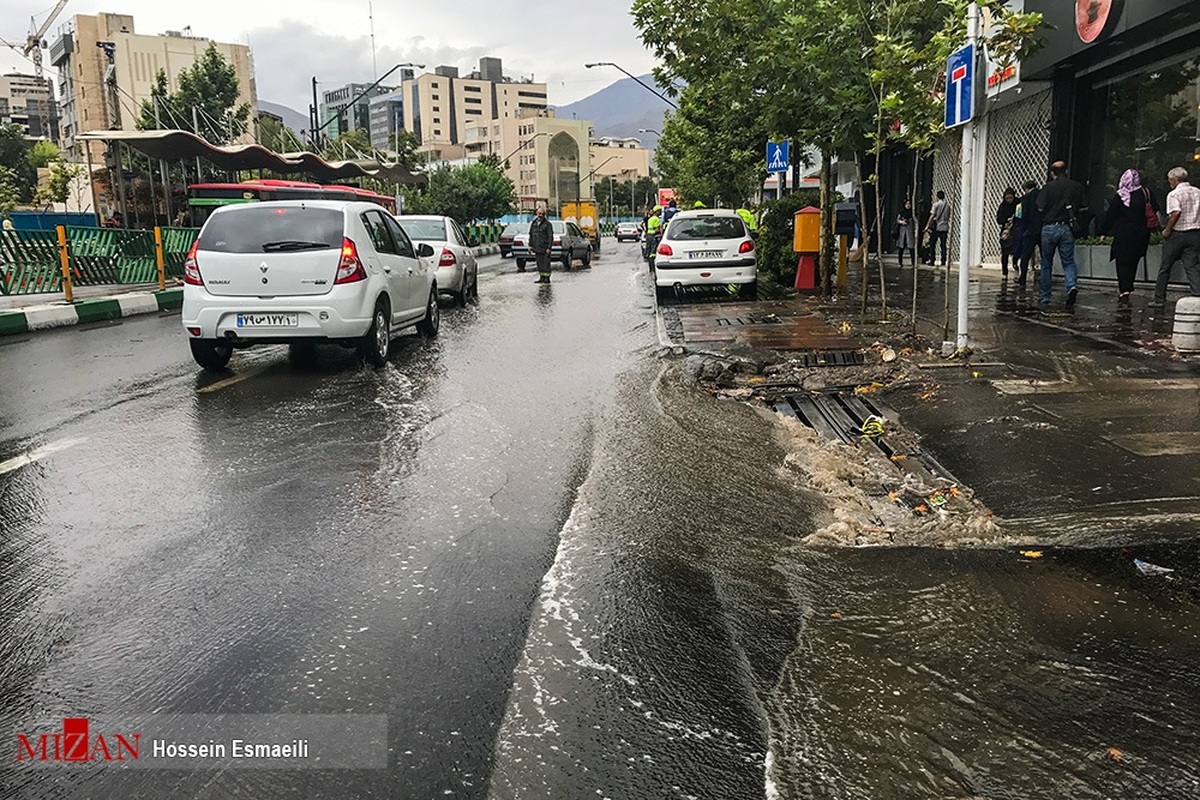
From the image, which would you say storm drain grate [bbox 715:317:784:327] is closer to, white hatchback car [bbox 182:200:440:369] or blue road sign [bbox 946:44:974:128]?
blue road sign [bbox 946:44:974:128]

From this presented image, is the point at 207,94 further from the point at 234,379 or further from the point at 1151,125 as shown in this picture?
the point at 234,379

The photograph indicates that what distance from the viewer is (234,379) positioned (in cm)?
909

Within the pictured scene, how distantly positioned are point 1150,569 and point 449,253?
14373 millimetres

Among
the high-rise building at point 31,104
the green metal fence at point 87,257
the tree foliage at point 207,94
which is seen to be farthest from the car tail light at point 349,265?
the high-rise building at point 31,104

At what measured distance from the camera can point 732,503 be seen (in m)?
5.10

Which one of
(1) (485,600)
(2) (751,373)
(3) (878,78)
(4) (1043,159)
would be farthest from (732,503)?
(4) (1043,159)

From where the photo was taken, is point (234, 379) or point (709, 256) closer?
point (234, 379)

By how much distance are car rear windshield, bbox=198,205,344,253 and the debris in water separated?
24.3ft

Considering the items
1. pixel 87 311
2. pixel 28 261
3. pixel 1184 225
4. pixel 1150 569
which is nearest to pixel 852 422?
pixel 1150 569

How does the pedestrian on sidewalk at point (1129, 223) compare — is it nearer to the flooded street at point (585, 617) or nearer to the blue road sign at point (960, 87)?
the blue road sign at point (960, 87)

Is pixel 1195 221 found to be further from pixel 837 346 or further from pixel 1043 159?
pixel 1043 159

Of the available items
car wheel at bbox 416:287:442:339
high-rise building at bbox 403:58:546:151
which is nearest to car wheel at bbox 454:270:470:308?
car wheel at bbox 416:287:442:339

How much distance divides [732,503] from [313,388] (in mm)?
4744

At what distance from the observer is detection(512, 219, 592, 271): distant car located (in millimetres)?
33000
